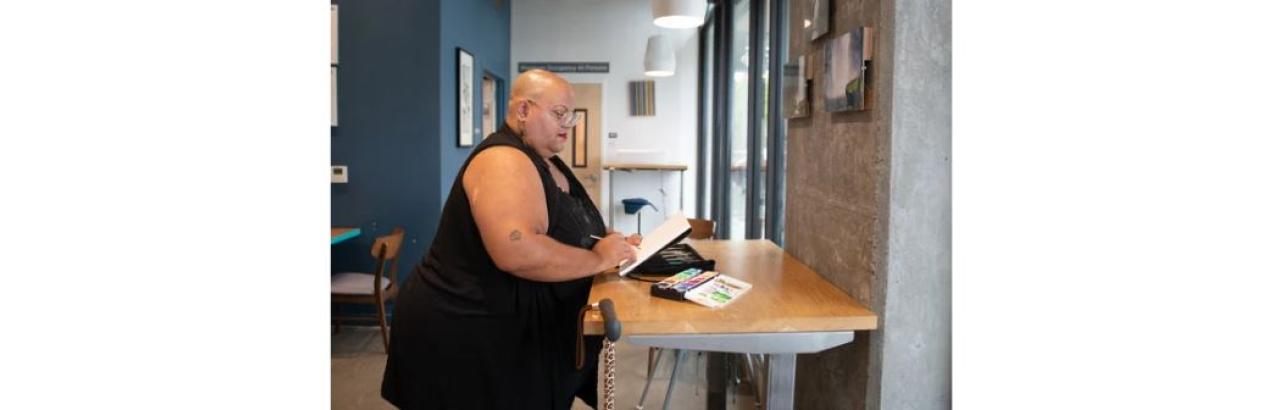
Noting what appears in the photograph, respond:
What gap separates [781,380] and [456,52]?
166 inches

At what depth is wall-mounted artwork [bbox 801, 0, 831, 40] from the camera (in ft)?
6.85

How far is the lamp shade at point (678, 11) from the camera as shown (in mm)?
4125

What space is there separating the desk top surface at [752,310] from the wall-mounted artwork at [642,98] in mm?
6218

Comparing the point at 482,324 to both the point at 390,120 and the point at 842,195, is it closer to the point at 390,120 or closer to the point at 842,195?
the point at 842,195

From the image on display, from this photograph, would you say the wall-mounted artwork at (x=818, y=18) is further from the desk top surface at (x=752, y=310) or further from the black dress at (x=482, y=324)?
the black dress at (x=482, y=324)

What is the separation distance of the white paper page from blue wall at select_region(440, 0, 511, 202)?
127 inches

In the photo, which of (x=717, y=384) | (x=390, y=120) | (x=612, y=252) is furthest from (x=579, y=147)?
(x=612, y=252)

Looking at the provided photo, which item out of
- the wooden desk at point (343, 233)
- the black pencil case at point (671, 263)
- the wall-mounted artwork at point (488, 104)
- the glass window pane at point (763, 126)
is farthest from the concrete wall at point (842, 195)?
the wall-mounted artwork at point (488, 104)
